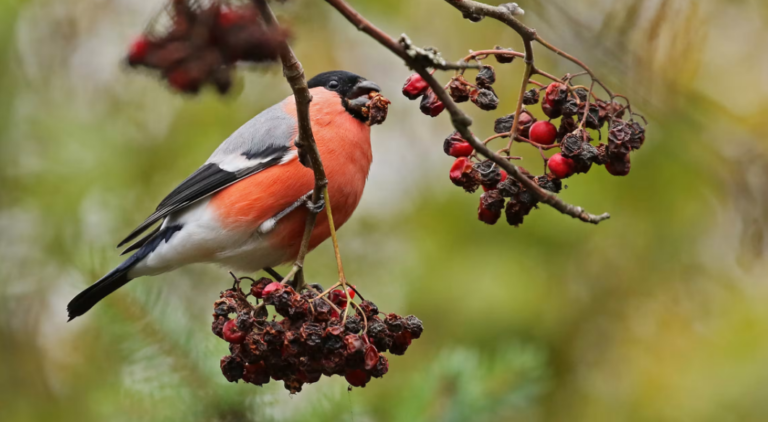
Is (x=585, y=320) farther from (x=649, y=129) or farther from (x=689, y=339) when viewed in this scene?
(x=649, y=129)

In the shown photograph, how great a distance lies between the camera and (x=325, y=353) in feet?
5.40

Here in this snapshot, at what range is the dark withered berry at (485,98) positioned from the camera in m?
1.67

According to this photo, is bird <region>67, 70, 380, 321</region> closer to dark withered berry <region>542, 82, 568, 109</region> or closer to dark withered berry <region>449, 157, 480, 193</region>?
dark withered berry <region>449, 157, 480, 193</region>

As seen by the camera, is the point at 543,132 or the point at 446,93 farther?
the point at 543,132

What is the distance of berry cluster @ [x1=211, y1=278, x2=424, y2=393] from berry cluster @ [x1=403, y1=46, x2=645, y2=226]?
0.37 metres

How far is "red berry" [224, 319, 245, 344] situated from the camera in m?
1.75

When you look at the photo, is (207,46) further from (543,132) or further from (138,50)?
(543,132)

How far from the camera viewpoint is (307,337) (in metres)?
1.64

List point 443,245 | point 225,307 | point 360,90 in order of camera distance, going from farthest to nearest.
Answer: point 443,245, point 360,90, point 225,307

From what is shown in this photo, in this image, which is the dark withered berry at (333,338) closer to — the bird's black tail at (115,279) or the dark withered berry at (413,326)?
the dark withered berry at (413,326)

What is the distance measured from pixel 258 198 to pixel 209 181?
280mm

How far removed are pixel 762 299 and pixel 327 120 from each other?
1931 millimetres

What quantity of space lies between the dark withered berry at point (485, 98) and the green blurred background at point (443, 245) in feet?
1.24

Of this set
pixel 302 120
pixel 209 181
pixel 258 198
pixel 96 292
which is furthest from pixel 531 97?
pixel 96 292
